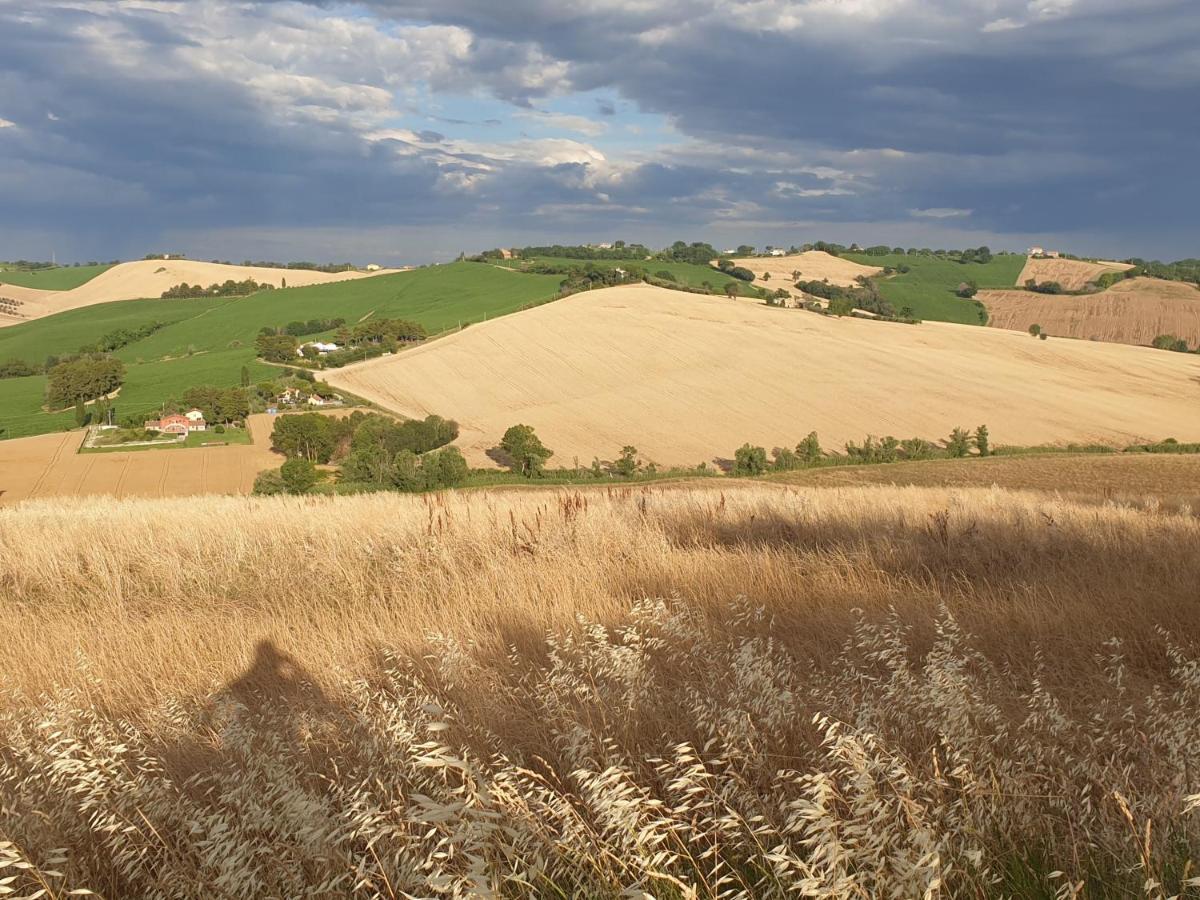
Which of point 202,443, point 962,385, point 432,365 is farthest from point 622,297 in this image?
point 202,443

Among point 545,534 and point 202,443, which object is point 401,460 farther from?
point 545,534

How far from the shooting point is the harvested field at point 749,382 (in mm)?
59719

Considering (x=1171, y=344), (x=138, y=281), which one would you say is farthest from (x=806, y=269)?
(x=138, y=281)

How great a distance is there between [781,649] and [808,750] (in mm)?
1128

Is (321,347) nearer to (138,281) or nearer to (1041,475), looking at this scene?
(138,281)

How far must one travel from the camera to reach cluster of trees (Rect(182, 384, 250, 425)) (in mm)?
74812

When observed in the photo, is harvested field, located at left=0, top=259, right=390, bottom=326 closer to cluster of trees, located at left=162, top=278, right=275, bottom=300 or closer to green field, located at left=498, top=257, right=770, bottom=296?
cluster of trees, located at left=162, top=278, right=275, bottom=300

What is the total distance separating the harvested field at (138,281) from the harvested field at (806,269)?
8285cm

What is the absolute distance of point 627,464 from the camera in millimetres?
53844

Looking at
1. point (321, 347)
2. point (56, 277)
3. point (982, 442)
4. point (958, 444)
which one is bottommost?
point (958, 444)

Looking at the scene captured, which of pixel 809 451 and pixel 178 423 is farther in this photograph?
pixel 178 423

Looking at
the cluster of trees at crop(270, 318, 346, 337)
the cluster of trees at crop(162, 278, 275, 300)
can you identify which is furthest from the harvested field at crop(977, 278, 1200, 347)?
the cluster of trees at crop(162, 278, 275, 300)

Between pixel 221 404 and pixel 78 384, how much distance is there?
63.6 feet

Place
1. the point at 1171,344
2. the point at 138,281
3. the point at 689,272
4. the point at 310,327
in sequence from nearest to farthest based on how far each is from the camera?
the point at 1171,344 → the point at 310,327 → the point at 689,272 → the point at 138,281
